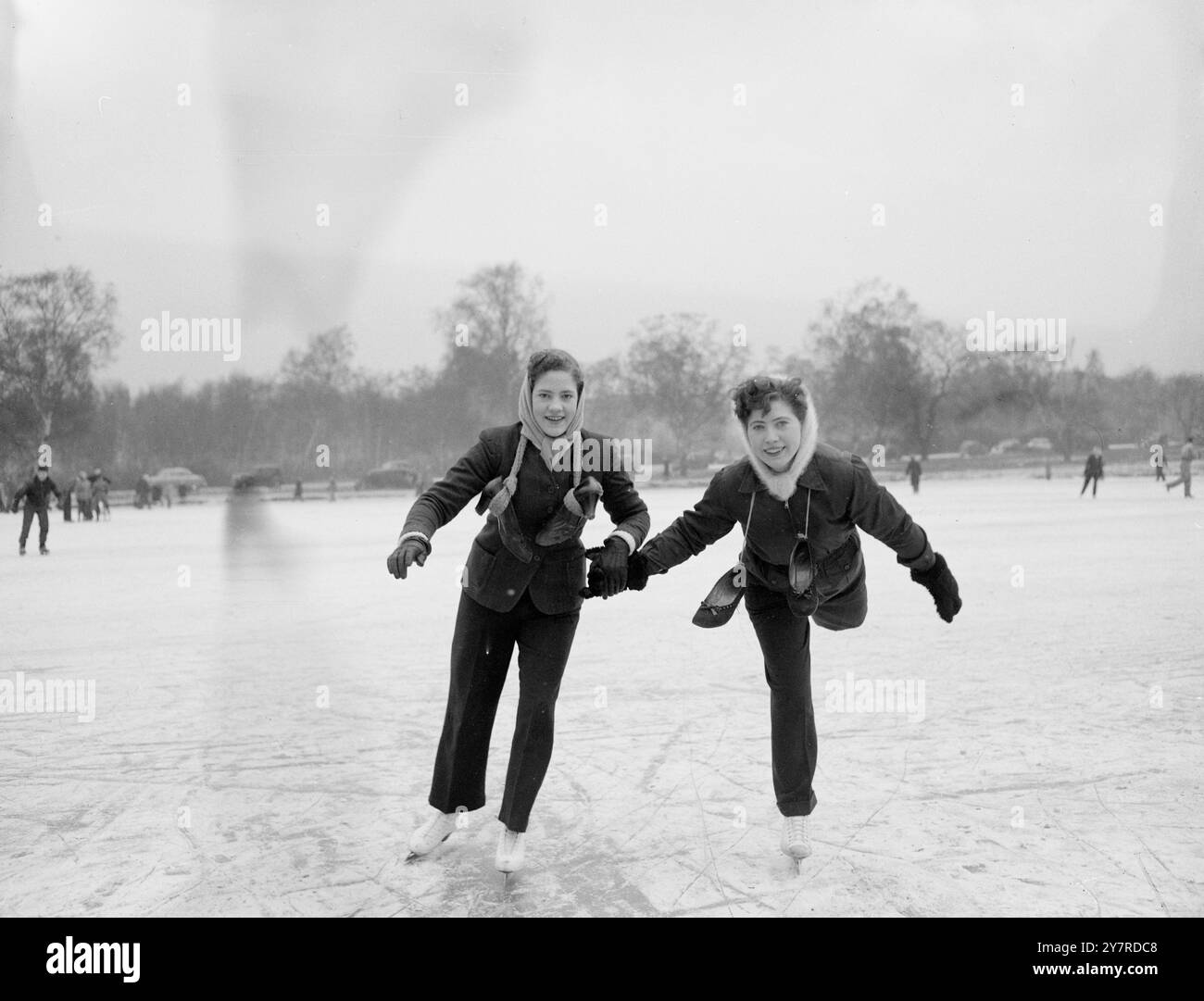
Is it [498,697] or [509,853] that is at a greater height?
[498,697]

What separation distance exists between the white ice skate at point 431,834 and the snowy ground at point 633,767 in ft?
0.21

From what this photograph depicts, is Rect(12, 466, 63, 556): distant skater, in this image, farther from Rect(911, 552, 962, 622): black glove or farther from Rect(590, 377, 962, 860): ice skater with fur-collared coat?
Rect(911, 552, 962, 622): black glove

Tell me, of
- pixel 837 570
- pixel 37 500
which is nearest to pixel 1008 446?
pixel 37 500

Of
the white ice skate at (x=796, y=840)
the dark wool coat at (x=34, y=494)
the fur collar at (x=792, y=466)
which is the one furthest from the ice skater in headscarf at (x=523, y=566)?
the dark wool coat at (x=34, y=494)

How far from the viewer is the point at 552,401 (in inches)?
127

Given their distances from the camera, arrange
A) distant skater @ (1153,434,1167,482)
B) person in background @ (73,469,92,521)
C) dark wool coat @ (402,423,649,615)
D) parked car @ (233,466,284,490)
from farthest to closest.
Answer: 1. parked car @ (233,466,284,490)
2. distant skater @ (1153,434,1167,482)
3. person in background @ (73,469,92,521)
4. dark wool coat @ (402,423,649,615)

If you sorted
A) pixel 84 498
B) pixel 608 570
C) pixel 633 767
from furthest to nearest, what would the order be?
pixel 84 498
pixel 633 767
pixel 608 570

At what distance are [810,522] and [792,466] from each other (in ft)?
0.61

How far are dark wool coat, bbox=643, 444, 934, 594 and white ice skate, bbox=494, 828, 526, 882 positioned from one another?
3.09 feet

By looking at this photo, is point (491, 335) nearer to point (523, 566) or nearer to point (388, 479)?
point (388, 479)

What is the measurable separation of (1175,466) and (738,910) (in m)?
37.8

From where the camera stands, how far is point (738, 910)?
9.42 ft

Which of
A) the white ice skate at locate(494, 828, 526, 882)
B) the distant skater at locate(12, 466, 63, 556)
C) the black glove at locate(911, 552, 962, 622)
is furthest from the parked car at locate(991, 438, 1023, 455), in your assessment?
the white ice skate at locate(494, 828, 526, 882)

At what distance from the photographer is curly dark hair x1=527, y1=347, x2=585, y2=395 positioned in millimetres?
3246
